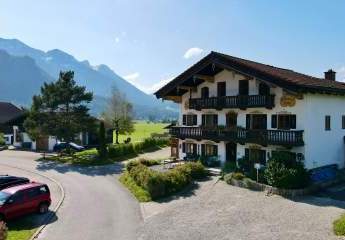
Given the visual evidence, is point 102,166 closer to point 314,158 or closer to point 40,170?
point 40,170

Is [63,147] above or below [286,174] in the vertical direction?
above

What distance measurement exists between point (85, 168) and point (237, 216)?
24287mm

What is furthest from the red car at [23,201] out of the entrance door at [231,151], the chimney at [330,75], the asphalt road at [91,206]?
the chimney at [330,75]

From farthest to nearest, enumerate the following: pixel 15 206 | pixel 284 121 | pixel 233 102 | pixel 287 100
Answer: pixel 233 102
pixel 284 121
pixel 287 100
pixel 15 206

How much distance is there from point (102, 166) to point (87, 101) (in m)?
10.6

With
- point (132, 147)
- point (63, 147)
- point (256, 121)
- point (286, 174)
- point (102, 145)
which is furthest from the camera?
point (63, 147)

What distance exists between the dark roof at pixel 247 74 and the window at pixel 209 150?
641 cm

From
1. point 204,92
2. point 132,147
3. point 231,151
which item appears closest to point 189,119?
point 204,92

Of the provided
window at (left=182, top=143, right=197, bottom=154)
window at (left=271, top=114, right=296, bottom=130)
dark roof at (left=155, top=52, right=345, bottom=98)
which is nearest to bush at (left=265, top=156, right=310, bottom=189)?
window at (left=271, top=114, right=296, bottom=130)

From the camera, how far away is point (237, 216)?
24.0m

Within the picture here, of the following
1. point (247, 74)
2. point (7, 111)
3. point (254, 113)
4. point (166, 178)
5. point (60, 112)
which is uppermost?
point (247, 74)

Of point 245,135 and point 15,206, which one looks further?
point 245,135

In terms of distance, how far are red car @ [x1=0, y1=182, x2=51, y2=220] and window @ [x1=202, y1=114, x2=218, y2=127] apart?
1813 centimetres

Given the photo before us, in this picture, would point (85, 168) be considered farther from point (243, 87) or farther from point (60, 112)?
point (243, 87)
